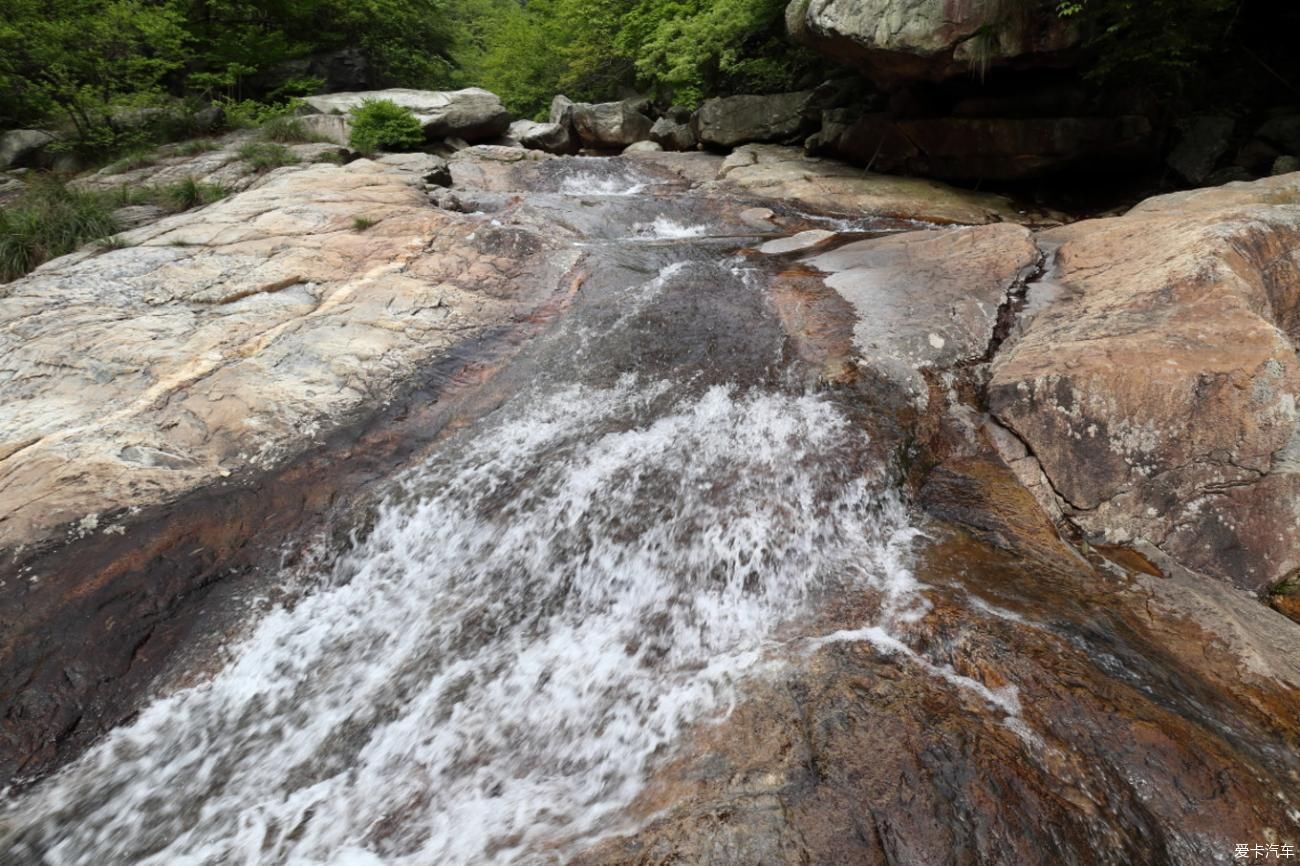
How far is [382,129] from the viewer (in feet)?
41.4

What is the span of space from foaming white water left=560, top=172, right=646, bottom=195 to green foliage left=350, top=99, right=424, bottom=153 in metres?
3.83

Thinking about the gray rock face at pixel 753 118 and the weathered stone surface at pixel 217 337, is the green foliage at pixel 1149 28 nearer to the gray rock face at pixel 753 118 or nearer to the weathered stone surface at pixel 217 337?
the gray rock face at pixel 753 118

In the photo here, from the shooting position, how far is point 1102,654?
2.96 meters

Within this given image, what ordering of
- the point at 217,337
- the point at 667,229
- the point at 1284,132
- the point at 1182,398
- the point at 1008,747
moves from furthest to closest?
the point at 667,229 → the point at 1284,132 → the point at 217,337 → the point at 1182,398 → the point at 1008,747

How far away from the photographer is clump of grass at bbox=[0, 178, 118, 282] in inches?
271

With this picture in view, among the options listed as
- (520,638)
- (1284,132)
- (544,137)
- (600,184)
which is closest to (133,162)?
(600,184)

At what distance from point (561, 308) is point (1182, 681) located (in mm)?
5803

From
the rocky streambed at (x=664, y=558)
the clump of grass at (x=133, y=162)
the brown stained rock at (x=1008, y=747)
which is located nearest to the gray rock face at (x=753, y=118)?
the rocky streambed at (x=664, y=558)

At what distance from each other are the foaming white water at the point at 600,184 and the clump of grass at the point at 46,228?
24.0 feet

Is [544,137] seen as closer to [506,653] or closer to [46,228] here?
[46,228]

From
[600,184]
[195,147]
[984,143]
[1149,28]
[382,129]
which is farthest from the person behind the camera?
[382,129]

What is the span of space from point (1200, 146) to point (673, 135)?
11232 mm

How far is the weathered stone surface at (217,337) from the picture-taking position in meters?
4.09

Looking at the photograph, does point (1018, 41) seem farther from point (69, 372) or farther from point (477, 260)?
point (69, 372)
